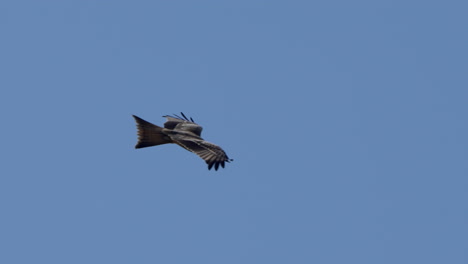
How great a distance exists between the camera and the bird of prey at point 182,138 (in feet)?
136

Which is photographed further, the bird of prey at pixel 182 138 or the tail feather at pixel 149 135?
the tail feather at pixel 149 135

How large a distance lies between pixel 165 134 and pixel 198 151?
334cm

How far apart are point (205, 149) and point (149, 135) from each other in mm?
3742

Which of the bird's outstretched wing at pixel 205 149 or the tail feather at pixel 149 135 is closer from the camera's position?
the bird's outstretched wing at pixel 205 149

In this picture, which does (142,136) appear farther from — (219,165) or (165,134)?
(219,165)

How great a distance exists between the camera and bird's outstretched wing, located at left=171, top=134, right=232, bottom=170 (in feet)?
134

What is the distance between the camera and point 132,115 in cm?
4500

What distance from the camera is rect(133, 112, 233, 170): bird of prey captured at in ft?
136

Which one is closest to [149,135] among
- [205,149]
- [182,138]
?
[182,138]

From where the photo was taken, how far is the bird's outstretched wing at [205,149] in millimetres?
40938

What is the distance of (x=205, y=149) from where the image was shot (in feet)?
140

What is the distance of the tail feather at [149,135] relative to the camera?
149 ft

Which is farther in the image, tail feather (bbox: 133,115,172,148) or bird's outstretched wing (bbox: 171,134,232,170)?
tail feather (bbox: 133,115,172,148)

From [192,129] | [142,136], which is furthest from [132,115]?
[192,129]
